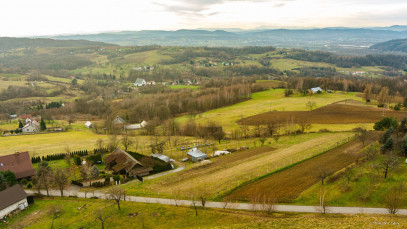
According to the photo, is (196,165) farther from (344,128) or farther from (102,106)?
(102,106)

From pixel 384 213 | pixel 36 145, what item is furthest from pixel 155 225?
pixel 36 145

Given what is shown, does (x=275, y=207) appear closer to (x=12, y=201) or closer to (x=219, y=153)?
(x=219, y=153)

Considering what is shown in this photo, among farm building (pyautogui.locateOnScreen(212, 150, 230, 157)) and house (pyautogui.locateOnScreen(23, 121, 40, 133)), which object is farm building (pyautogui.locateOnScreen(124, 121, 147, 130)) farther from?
farm building (pyautogui.locateOnScreen(212, 150, 230, 157))

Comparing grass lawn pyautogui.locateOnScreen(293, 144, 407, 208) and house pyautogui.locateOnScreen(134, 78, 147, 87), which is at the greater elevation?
house pyautogui.locateOnScreen(134, 78, 147, 87)

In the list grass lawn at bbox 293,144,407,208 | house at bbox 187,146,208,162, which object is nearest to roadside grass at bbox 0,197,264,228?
grass lawn at bbox 293,144,407,208

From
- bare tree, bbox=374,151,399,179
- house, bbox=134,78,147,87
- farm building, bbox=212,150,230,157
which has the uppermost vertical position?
house, bbox=134,78,147,87

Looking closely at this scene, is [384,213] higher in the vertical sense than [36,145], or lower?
higher

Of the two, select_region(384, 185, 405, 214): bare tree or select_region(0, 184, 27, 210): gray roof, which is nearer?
select_region(384, 185, 405, 214): bare tree

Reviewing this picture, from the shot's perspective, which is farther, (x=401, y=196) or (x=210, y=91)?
(x=210, y=91)
